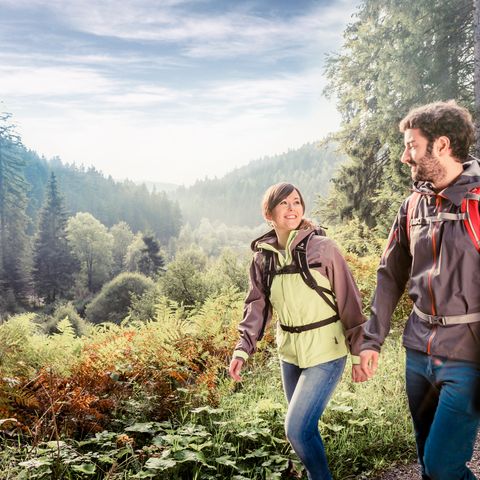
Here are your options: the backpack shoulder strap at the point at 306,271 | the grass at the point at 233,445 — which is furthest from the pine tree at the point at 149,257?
the backpack shoulder strap at the point at 306,271

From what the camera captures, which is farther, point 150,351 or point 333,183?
point 333,183

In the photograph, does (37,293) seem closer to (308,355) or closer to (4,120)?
(4,120)

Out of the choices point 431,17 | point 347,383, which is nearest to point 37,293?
point 431,17

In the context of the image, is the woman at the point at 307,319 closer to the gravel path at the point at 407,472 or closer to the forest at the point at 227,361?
the forest at the point at 227,361

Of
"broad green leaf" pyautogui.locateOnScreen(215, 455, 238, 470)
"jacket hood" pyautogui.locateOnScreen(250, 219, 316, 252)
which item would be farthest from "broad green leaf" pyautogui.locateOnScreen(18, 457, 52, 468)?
"jacket hood" pyautogui.locateOnScreen(250, 219, 316, 252)

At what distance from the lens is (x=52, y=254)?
2430 inches

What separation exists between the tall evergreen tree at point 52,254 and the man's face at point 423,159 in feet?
202

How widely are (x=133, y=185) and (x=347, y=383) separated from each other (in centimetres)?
14616

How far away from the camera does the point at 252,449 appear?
4172 millimetres

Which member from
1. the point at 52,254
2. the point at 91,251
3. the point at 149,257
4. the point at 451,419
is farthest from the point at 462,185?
the point at 91,251

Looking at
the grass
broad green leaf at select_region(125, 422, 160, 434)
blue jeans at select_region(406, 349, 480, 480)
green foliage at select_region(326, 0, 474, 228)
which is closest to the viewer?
blue jeans at select_region(406, 349, 480, 480)

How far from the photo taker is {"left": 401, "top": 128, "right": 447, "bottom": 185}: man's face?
260 cm

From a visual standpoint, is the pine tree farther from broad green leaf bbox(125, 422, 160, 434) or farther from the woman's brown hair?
the woman's brown hair

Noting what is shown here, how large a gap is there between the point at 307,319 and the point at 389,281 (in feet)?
1.77
